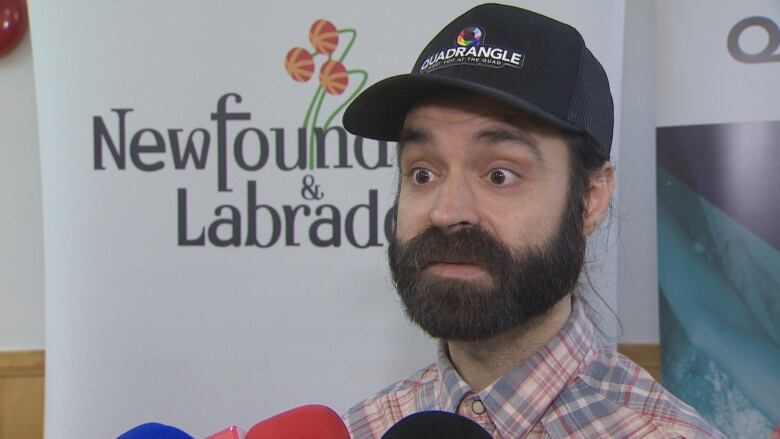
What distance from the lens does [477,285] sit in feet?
2.99

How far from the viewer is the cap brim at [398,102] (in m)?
0.88

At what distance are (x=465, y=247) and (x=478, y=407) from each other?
187 millimetres

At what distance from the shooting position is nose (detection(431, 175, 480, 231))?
894 millimetres

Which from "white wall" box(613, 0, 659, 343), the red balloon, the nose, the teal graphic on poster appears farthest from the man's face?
the red balloon

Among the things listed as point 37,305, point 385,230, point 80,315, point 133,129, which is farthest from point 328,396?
point 37,305

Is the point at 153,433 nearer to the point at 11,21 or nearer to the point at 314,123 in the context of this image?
the point at 314,123

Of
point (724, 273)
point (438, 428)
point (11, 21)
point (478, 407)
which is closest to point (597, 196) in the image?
point (478, 407)

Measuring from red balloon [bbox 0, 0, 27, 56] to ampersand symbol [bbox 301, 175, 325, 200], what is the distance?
100 centimetres

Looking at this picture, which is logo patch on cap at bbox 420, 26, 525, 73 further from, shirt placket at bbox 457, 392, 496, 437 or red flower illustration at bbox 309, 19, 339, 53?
red flower illustration at bbox 309, 19, 339, 53

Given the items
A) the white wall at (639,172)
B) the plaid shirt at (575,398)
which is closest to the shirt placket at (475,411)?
the plaid shirt at (575,398)

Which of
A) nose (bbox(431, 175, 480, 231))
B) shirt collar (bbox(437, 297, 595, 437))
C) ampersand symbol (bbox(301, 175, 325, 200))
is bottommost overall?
shirt collar (bbox(437, 297, 595, 437))

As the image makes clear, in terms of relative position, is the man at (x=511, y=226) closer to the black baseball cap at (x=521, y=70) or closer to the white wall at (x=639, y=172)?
the black baseball cap at (x=521, y=70)

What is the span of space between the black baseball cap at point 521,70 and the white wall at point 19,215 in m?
1.56

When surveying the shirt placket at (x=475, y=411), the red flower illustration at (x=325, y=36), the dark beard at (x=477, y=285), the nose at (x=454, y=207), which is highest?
the red flower illustration at (x=325, y=36)
